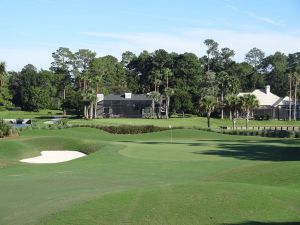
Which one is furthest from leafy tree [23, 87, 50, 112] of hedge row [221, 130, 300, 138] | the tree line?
hedge row [221, 130, 300, 138]

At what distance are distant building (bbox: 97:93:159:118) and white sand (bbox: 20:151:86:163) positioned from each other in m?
78.5

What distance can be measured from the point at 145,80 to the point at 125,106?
34201 mm

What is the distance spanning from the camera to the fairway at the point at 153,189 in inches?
524

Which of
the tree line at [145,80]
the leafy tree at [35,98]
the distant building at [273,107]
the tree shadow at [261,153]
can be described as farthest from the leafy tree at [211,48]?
the tree shadow at [261,153]

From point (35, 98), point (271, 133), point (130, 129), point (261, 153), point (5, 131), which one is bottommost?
point (261, 153)

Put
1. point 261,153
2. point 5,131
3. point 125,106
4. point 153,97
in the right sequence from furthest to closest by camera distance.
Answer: point 125,106, point 153,97, point 5,131, point 261,153

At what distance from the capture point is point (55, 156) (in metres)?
41.0

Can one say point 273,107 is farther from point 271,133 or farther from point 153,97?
point 271,133

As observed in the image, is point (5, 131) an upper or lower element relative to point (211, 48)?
lower

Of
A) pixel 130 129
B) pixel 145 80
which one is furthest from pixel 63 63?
pixel 130 129

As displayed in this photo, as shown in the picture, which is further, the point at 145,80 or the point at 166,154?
the point at 145,80

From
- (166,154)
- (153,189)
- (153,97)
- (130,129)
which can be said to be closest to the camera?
(153,189)

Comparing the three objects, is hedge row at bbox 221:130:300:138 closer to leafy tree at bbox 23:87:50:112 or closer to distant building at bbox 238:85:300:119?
distant building at bbox 238:85:300:119

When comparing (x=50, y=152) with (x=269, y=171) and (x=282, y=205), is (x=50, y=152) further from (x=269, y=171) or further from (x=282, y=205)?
(x=282, y=205)
